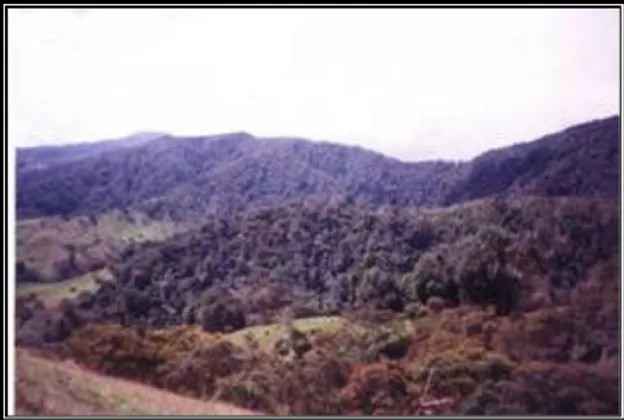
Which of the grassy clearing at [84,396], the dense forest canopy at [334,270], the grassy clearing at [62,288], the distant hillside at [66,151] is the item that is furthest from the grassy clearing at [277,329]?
the distant hillside at [66,151]

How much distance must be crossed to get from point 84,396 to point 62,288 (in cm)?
75

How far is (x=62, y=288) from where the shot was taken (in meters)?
7.88

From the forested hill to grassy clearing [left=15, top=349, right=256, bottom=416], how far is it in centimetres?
106

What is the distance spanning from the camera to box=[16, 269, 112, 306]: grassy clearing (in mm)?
7781

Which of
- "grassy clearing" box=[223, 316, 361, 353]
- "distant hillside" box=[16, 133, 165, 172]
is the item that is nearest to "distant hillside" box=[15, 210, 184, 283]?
"distant hillside" box=[16, 133, 165, 172]

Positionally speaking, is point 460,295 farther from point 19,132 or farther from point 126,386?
point 19,132

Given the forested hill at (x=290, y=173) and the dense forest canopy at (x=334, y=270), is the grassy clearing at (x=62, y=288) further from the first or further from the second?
the forested hill at (x=290, y=173)

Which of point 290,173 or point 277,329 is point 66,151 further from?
point 277,329

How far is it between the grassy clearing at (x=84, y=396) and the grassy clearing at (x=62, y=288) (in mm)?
390

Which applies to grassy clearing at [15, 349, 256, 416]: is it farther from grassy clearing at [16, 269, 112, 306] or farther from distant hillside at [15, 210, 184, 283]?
distant hillside at [15, 210, 184, 283]

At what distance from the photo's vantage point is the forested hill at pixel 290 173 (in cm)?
799

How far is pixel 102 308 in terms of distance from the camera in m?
7.88

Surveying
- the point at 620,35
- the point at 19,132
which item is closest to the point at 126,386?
the point at 19,132

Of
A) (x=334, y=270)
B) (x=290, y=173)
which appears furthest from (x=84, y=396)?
(x=290, y=173)
